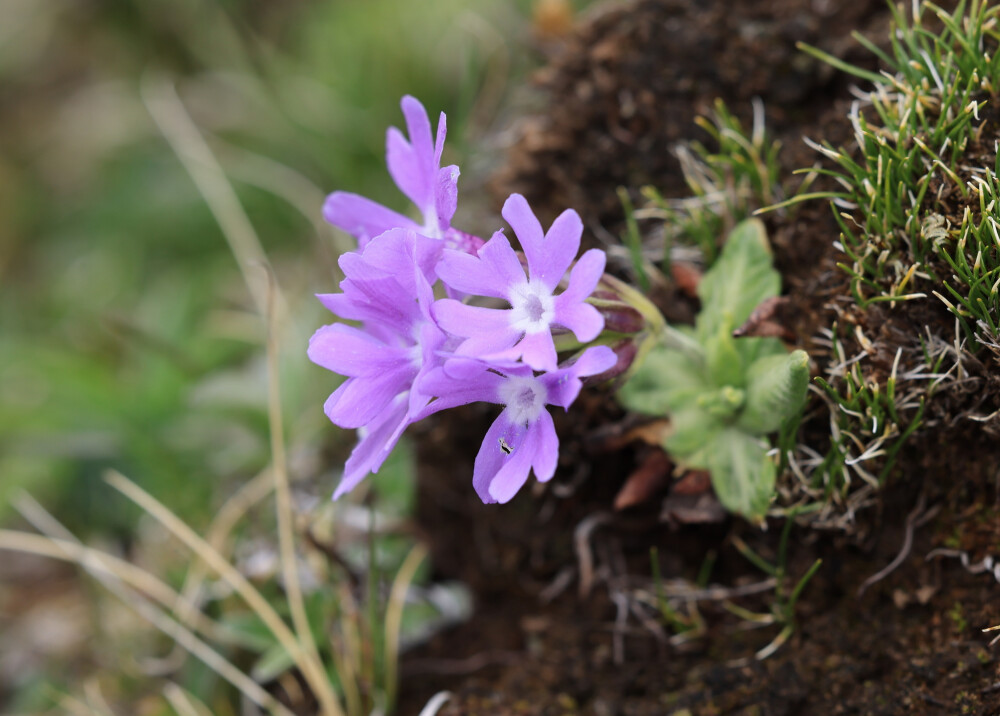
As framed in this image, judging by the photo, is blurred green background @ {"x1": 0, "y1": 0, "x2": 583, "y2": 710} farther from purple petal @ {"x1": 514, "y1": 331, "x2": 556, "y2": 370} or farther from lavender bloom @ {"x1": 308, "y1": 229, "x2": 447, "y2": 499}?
purple petal @ {"x1": 514, "y1": 331, "x2": 556, "y2": 370}

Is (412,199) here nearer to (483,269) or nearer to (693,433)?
(483,269)

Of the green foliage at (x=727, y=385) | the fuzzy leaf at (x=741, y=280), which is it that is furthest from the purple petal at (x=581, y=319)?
the fuzzy leaf at (x=741, y=280)

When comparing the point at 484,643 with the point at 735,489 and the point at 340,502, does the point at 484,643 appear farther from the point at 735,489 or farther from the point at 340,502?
the point at 735,489

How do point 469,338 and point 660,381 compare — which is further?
point 660,381

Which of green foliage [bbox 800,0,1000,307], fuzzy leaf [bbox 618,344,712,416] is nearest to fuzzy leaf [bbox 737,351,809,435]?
fuzzy leaf [bbox 618,344,712,416]

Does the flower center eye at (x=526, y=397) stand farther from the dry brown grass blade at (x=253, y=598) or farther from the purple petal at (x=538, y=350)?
the dry brown grass blade at (x=253, y=598)

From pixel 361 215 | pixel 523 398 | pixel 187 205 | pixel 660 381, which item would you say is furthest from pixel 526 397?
pixel 187 205
